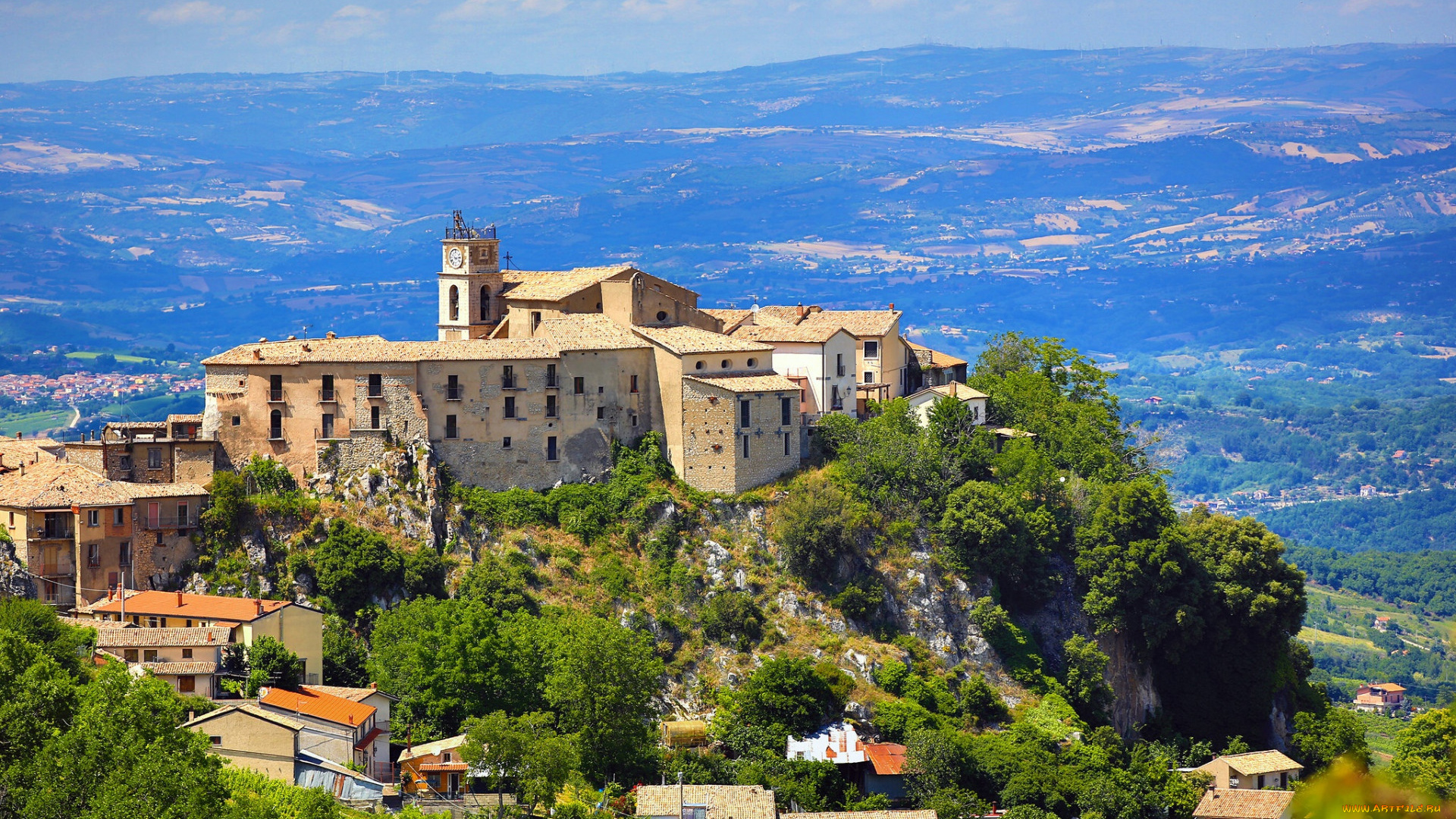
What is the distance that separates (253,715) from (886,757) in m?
23.5

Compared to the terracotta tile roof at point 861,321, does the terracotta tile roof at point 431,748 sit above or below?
below

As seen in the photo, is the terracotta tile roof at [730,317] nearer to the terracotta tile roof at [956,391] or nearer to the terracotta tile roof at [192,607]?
the terracotta tile roof at [956,391]

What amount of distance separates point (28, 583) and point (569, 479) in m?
22.1

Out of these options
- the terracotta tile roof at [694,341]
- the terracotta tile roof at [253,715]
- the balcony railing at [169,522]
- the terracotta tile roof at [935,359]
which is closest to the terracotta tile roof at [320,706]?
the terracotta tile roof at [253,715]

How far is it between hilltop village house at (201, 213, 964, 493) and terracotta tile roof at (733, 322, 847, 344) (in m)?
0.12

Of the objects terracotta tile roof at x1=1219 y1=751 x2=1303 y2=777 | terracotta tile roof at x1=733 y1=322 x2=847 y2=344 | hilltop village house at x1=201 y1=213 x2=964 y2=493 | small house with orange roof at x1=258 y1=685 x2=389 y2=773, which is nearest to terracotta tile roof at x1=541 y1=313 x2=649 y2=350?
hilltop village house at x1=201 y1=213 x2=964 y2=493

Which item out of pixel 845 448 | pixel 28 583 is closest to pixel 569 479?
pixel 845 448

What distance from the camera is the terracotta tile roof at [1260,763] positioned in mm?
73188

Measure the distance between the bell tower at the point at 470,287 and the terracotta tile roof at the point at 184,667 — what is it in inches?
1000

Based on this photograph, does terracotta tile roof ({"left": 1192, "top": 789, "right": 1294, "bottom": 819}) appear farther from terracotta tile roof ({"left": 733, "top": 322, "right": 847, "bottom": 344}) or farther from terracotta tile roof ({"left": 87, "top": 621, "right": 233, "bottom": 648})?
terracotta tile roof ({"left": 87, "top": 621, "right": 233, "bottom": 648})

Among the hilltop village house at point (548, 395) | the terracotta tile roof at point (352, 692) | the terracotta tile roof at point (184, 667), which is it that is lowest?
the terracotta tile roof at point (352, 692)

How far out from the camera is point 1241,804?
6900 cm

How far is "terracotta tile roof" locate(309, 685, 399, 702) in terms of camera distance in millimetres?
63156

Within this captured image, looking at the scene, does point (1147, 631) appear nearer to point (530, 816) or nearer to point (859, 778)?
point (859, 778)
